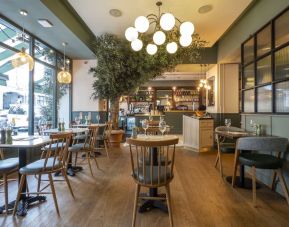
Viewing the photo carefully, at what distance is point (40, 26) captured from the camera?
4191 millimetres

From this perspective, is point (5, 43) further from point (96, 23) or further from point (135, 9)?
point (135, 9)

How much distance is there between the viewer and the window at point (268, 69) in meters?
3.12

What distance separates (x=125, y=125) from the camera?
9305 mm

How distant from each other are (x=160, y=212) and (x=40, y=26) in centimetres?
410

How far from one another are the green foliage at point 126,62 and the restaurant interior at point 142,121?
3 cm

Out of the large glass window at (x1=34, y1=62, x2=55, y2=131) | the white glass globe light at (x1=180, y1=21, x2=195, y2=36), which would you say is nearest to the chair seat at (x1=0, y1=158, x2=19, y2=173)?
the large glass window at (x1=34, y1=62, x2=55, y2=131)

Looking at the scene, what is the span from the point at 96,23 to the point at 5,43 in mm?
1986

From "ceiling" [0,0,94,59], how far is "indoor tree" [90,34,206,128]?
1.81 feet

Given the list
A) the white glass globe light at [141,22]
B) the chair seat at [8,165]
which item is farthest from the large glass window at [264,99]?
the chair seat at [8,165]

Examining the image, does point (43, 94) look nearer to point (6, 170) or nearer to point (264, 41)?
point (6, 170)

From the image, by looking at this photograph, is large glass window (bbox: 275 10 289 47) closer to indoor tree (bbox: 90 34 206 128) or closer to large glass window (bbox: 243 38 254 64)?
Answer: large glass window (bbox: 243 38 254 64)

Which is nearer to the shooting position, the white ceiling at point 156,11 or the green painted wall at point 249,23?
the green painted wall at point 249,23

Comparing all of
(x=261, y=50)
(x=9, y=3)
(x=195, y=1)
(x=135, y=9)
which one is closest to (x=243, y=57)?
(x=261, y=50)

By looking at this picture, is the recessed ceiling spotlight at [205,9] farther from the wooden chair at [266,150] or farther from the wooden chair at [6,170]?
the wooden chair at [6,170]
